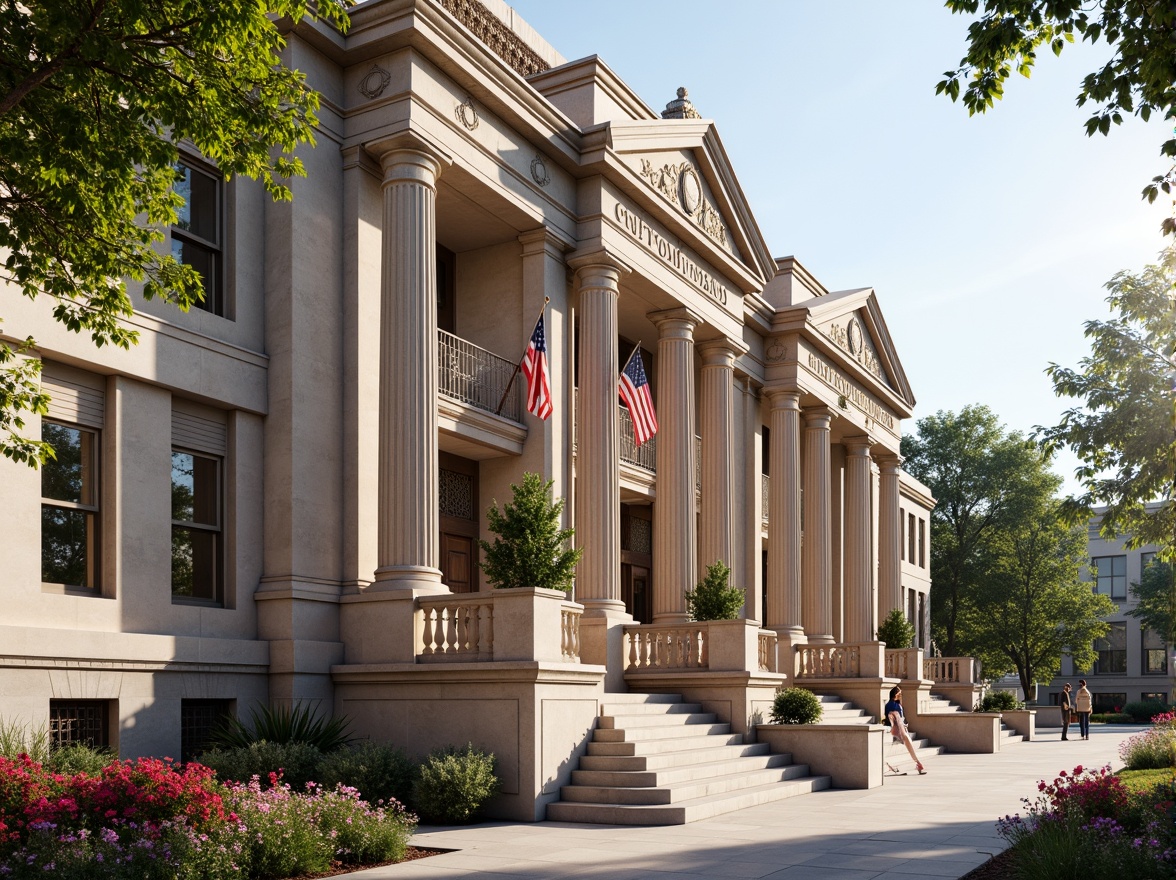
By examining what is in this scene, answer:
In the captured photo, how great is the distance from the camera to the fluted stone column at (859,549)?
3725cm

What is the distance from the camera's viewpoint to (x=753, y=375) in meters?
32.6

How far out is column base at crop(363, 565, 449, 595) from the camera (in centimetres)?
1777

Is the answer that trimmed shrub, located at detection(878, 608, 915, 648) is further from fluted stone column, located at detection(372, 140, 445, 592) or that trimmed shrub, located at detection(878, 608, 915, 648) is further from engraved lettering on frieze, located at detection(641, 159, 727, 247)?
fluted stone column, located at detection(372, 140, 445, 592)

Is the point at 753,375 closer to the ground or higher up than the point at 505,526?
higher up

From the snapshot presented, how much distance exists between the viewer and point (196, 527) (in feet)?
56.8

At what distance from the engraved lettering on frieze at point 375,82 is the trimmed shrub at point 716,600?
11115 millimetres

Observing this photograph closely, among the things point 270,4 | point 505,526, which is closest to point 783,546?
point 505,526

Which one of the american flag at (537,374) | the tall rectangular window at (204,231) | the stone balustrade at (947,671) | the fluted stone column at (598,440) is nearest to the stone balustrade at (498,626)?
the american flag at (537,374)

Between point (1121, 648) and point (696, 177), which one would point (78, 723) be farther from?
point (1121, 648)

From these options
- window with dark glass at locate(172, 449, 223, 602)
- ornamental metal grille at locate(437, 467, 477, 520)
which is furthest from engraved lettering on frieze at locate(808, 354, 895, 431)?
window with dark glass at locate(172, 449, 223, 602)

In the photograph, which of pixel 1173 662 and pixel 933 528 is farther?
pixel 933 528

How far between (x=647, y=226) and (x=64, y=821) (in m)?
17.5

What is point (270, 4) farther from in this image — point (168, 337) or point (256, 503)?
point (256, 503)

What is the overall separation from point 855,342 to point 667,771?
2346cm
